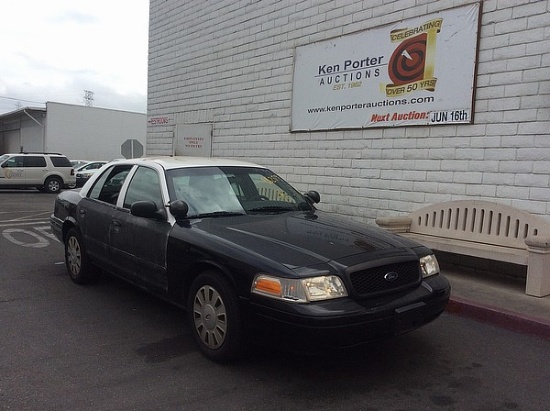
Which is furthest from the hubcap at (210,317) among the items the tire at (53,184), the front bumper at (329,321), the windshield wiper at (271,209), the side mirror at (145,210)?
the tire at (53,184)

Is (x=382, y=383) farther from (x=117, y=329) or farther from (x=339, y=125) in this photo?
(x=339, y=125)

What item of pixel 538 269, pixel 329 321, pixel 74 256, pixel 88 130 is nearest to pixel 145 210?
pixel 329 321

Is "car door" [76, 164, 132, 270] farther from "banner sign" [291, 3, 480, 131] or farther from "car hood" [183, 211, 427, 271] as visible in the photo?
"banner sign" [291, 3, 480, 131]

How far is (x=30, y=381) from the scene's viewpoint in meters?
3.44

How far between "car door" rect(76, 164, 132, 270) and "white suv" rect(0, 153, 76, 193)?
17.9 meters

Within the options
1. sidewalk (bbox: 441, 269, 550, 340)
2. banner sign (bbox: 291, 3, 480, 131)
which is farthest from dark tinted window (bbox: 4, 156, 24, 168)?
sidewalk (bbox: 441, 269, 550, 340)

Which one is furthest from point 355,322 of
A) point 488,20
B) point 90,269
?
point 488,20

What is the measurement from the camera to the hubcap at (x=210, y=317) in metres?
3.64

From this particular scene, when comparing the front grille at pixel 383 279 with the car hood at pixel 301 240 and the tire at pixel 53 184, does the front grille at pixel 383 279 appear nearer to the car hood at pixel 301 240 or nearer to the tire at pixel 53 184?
the car hood at pixel 301 240

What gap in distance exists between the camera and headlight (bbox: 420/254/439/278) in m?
3.97

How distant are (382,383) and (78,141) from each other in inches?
1443

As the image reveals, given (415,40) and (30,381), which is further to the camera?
(415,40)

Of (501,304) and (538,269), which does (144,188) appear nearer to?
(501,304)

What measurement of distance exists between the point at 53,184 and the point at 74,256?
Result: 18.0 metres
